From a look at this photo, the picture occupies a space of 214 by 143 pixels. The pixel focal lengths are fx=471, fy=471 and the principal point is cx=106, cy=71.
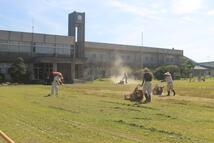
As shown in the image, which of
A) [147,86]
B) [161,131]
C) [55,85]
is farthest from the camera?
[55,85]

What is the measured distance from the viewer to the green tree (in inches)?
3009

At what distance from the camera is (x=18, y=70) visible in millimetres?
76375

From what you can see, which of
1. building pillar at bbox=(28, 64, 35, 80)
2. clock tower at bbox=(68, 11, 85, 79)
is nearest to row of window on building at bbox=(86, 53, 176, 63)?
clock tower at bbox=(68, 11, 85, 79)

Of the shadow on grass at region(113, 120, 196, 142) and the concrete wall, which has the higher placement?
the concrete wall

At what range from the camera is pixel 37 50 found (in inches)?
3450

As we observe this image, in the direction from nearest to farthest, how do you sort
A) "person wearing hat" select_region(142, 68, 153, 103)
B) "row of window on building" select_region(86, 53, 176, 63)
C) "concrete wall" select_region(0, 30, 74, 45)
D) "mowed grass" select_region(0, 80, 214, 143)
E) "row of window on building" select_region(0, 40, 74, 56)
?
"mowed grass" select_region(0, 80, 214, 143) → "person wearing hat" select_region(142, 68, 153, 103) → "concrete wall" select_region(0, 30, 74, 45) → "row of window on building" select_region(0, 40, 74, 56) → "row of window on building" select_region(86, 53, 176, 63)

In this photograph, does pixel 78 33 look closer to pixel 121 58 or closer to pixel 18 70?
pixel 18 70

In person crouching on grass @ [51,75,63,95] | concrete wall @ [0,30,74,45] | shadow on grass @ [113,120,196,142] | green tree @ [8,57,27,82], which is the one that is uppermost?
concrete wall @ [0,30,74,45]

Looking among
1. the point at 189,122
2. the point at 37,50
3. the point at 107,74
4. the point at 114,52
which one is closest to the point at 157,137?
the point at 189,122

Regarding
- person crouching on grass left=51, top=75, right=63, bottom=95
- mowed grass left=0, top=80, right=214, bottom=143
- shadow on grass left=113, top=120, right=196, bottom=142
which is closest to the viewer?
mowed grass left=0, top=80, right=214, bottom=143

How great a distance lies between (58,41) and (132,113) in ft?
236

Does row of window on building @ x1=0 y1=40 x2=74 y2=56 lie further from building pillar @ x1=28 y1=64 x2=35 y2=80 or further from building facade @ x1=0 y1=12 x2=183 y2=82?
building pillar @ x1=28 y1=64 x2=35 y2=80

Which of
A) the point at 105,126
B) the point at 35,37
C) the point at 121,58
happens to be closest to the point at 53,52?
the point at 35,37

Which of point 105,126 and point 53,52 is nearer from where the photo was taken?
point 105,126
